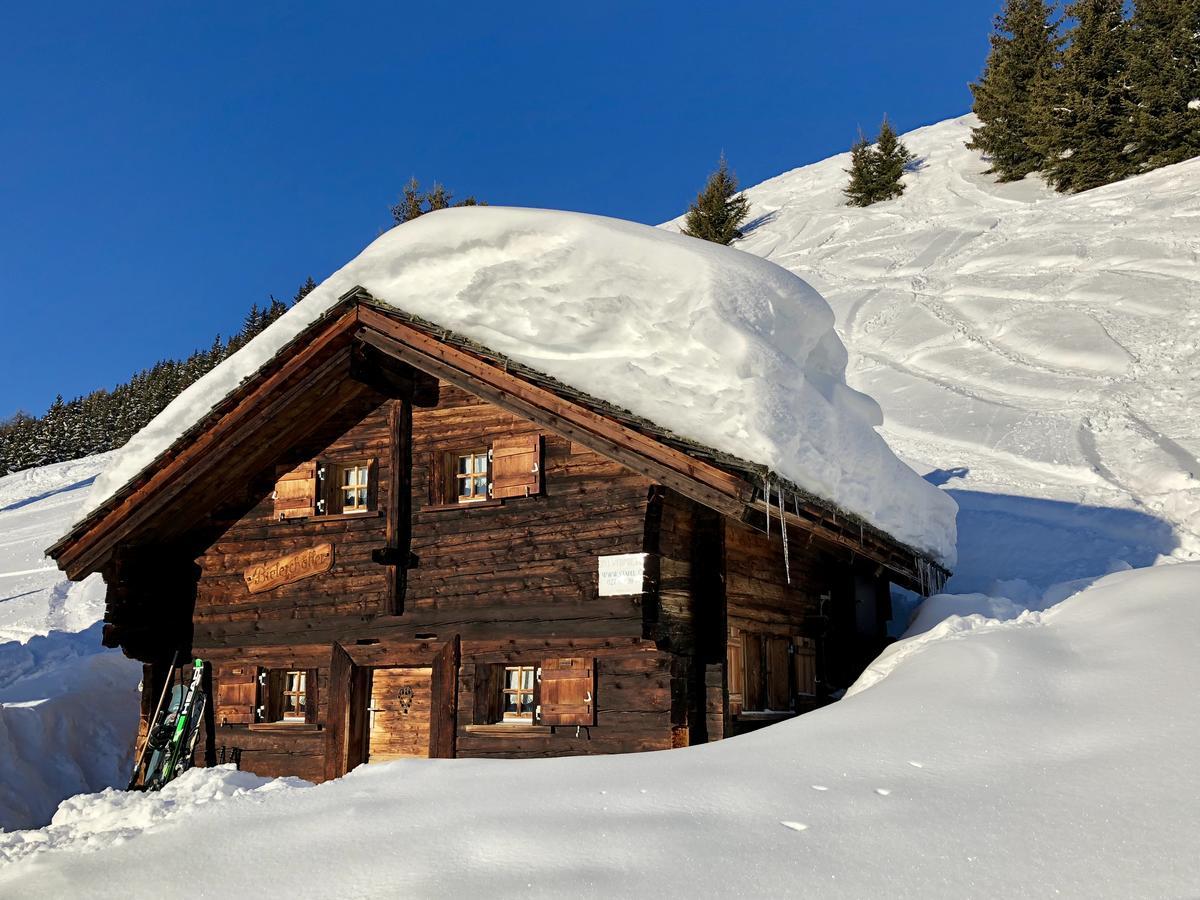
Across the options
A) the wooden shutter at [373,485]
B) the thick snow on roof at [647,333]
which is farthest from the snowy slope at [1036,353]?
the wooden shutter at [373,485]

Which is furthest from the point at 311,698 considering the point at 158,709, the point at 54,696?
the point at 54,696

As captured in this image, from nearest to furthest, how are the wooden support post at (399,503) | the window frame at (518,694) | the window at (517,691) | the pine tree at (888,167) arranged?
the window frame at (518,694), the window at (517,691), the wooden support post at (399,503), the pine tree at (888,167)

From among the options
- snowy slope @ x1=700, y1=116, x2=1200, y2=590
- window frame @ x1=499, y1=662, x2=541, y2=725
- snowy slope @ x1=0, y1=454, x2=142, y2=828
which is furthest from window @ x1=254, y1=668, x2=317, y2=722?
snowy slope @ x1=700, y1=116, x2=1200, y2=590

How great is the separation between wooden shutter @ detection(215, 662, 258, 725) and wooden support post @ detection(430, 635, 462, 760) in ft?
9.17

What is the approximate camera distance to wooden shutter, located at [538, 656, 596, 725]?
34.7 ft

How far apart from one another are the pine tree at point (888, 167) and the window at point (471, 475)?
167 feet

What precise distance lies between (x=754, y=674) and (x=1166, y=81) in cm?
4379

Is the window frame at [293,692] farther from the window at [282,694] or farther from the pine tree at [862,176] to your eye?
the pine tree at [862,176]

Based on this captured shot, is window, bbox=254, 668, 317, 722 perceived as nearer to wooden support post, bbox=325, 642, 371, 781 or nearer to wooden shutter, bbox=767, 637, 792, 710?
wooden support post, bbox=325, 642, 371, 781

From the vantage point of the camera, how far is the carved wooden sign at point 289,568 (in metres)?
12.5


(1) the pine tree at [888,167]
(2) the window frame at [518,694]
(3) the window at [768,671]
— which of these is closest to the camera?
(3) the window at [768,671]

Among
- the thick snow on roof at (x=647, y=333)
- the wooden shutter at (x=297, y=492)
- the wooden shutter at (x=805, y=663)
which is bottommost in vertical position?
the wooden shutter at (x=805, y=663)

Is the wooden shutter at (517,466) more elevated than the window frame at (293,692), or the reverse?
the wooden shutter at (517,466)

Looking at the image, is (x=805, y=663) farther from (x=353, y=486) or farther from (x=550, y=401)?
(x=353, y=486)
